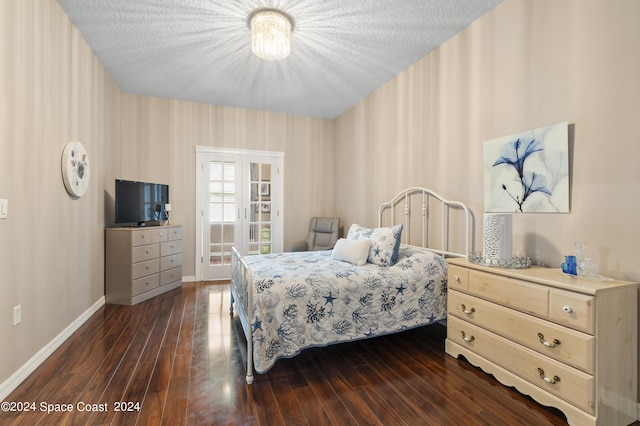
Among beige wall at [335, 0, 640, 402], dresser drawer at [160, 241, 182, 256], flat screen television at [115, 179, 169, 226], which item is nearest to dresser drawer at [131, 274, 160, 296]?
dresser drawer at [160, 241, 182, 256]

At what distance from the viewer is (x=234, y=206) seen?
480 cm

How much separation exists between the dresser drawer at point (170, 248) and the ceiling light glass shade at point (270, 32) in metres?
2.78

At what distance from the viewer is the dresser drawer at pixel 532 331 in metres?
1.50

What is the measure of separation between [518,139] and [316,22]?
1.95 m

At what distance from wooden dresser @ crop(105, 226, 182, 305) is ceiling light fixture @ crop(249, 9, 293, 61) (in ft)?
8.29

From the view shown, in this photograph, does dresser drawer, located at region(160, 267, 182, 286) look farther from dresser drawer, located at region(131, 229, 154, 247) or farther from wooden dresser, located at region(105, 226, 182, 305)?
dresser drawer, located at region(131, 229, 154, 247)

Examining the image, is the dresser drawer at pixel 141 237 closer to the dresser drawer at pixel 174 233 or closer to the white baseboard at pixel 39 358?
the dresser drawer at pixel 174 233

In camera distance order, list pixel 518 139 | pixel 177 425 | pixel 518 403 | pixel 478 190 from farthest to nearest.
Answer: pixel 478 190
pixel 518 139
pixel 518 403
pixel 177 425

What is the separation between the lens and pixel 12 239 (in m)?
1.86

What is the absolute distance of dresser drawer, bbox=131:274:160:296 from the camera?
135 inches

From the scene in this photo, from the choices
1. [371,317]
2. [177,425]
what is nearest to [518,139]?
[371,317]

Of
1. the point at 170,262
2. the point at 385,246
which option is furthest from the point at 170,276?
the point at 385,246

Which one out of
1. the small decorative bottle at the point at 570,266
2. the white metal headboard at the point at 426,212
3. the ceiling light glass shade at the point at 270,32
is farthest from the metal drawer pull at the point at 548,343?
the ceiling light glass shade at the point at 270,32

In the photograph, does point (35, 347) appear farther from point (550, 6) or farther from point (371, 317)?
point (550, 6)
